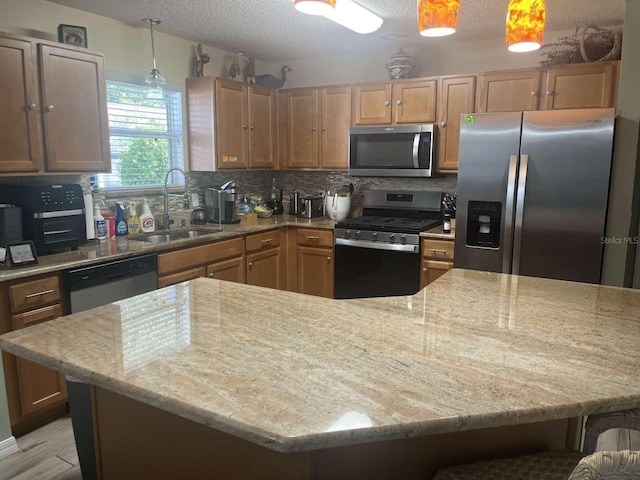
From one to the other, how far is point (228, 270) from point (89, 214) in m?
1.08

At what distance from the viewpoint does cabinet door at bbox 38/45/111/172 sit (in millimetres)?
2730

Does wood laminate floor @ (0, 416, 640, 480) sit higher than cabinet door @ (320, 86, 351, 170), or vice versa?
cabinet door @ (320, 86, 351, 170)

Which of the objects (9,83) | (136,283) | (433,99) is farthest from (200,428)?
(433,99)

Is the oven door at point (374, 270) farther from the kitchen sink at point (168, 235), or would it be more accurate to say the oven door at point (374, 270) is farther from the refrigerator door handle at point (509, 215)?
the kitchen sink at point (168, 235)

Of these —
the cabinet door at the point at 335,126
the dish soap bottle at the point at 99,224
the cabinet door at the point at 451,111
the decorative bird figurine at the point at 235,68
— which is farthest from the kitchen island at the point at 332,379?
the decorative bird figurine at the point at 235,68

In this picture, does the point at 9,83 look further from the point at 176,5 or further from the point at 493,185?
the point at 493,185

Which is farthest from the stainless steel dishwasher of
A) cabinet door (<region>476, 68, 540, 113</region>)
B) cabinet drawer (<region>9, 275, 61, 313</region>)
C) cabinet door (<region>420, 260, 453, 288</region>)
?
cabinet door (<region>476, 68, 540, 113</region>)

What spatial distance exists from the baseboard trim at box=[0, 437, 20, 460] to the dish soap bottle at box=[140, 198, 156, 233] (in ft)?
5.34

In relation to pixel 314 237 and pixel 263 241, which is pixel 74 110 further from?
pixel 314 237

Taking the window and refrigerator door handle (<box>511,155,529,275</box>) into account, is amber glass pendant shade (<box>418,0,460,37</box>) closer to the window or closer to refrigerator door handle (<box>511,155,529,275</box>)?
refrigerator door handle (<box>511,155,529,275</box>)

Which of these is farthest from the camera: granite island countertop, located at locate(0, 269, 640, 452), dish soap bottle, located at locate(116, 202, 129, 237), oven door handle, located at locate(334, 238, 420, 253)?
oven door handle, located at locate(334, 238, 420, 253)

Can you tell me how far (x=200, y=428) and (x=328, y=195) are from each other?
11.4ft

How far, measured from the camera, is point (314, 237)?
4.22 meters

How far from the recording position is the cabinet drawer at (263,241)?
156 inches
